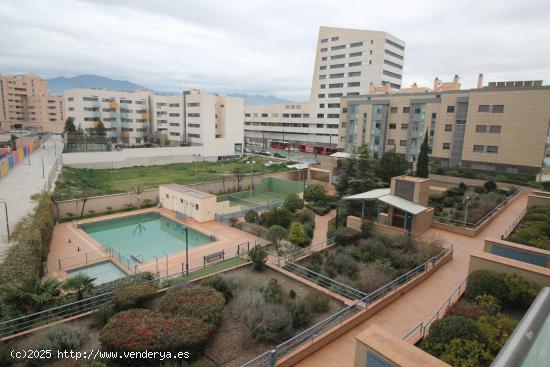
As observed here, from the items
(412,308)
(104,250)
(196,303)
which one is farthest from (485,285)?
(104,250)

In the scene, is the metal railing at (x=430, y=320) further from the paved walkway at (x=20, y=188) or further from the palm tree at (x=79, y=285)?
the paved walkway at (x=20, y=188)

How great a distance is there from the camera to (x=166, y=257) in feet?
71.0

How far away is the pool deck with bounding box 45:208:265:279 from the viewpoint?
1990 centimetres

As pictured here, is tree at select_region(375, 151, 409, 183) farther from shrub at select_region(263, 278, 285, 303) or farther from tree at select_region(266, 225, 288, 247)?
shrub at select_region(263, 278, 285, 303)

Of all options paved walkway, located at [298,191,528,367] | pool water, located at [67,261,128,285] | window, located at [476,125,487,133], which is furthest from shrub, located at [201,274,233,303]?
window, located at [476,125,487,133]

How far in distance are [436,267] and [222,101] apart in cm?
5515

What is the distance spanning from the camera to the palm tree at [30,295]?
38.9 ft

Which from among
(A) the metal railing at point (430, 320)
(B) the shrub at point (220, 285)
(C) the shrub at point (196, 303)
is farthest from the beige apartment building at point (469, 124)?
(C) the shrub at point (196, 303)

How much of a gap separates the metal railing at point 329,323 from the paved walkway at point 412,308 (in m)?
0.47

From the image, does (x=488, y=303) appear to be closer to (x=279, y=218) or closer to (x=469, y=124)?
(x=279, y=218)

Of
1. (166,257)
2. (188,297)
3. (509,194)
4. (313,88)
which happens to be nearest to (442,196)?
(509,194)

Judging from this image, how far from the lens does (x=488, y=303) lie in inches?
447

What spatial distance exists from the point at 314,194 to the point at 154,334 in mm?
24128

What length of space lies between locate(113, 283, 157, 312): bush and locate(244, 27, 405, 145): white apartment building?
212 ft
